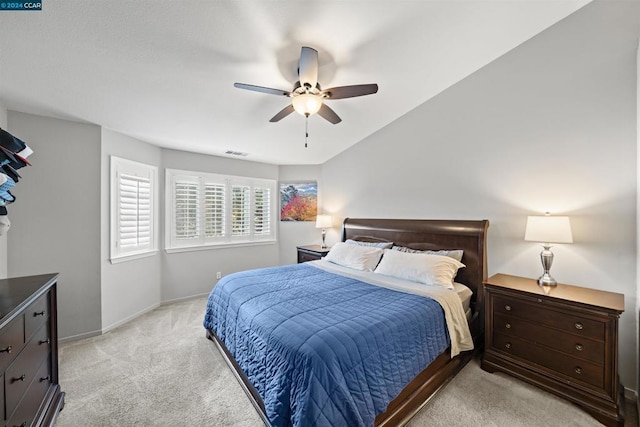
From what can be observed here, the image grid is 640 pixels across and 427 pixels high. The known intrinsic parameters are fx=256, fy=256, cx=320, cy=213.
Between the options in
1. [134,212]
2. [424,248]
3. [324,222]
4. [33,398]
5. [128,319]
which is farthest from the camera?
[324,222]

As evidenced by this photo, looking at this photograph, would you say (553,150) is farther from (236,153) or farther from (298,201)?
(236,153)

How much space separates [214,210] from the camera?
4.70 m

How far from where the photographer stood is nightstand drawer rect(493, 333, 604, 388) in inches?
76.4

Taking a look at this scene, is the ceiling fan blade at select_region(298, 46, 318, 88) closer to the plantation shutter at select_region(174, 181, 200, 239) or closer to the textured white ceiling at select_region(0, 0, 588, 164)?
the textured white ceiling at select_region(0, 0, 588, 164)

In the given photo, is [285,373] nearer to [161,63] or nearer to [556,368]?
[556,368]

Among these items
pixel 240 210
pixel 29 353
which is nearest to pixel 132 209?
pixel 240 210

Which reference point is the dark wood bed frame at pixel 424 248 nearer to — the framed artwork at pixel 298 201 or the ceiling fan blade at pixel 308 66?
the framed artwork at pixel 298 201

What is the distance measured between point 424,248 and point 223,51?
3.14 meters

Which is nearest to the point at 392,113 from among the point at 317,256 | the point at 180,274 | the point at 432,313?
the point at 317,256

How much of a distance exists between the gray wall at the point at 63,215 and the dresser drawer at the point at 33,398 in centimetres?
142

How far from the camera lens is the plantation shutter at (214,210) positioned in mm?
4609

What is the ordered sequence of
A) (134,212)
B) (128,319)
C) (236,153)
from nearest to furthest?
(128,319) < (134,212) < (236,153)

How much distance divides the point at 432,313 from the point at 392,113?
111 inches

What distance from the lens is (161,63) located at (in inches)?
90.0
